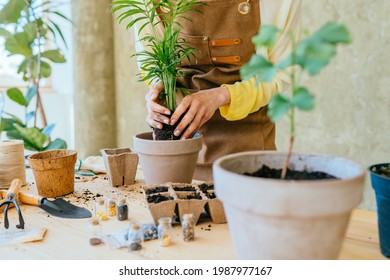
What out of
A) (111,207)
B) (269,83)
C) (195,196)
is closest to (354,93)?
(269,83)

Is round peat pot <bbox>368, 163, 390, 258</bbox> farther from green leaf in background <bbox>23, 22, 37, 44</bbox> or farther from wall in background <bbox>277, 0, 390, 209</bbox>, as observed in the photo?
green leaf in background <bbox>23, 22, 37, 44</bbox>

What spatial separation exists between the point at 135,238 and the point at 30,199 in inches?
20.1

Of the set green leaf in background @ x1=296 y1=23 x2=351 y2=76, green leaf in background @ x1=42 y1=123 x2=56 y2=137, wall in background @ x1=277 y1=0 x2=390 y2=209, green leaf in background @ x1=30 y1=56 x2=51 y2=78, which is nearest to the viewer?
green leaf in background @ x1=296 y1=23 x2=351 y2=76

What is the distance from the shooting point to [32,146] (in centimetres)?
236

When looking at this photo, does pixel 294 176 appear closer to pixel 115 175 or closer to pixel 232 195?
pixel 232 195

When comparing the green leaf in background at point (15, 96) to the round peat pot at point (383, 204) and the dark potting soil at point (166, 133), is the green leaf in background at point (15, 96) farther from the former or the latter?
the round peat pot at point (383, 204)

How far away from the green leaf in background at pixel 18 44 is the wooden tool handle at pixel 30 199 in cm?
186

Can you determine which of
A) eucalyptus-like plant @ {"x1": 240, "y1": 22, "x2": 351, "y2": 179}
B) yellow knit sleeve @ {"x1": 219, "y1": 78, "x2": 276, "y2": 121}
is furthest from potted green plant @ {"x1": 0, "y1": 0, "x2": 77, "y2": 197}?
eucalyptus-like plant @ {"x1": 240, "y1": 22, "x2": 351, "y2": 179}

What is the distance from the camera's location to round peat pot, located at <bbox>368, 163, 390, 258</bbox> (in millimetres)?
878

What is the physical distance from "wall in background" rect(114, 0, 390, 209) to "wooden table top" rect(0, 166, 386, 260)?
1818 millimetres

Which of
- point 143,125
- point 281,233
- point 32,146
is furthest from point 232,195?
point 143,125

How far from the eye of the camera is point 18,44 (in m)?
2.92

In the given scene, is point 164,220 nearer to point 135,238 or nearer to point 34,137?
point 135,238

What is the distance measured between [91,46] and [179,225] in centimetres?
342
